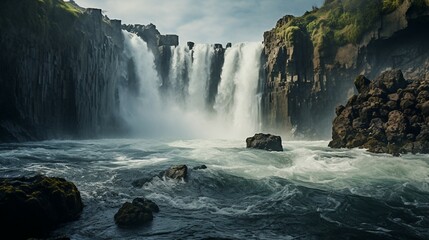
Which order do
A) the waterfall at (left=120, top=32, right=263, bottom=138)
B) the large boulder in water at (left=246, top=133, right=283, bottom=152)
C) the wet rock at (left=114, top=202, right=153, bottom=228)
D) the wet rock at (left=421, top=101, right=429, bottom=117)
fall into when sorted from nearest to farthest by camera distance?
the wet rock at (left=114, top=202, right=153, bottom=228)
the wet rock at (left=421, top=101, right=429, bottom=117)
the large boulder in water at (left=246, top=133, right=283, bottom=152)
the waterfall at (left=120, top=32, right=263, bottom=138)

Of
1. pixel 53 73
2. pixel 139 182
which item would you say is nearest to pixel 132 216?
pixel 139 182

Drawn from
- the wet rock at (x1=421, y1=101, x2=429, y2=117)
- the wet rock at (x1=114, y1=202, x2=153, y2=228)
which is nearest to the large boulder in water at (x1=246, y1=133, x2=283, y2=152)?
the wet rock at (x1=421, y1=101, x2=429, y2=117)

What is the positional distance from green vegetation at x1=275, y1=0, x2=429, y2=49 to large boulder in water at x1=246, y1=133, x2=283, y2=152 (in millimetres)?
28056

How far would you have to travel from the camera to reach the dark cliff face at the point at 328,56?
56531 millimetres

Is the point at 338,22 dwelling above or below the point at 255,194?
above

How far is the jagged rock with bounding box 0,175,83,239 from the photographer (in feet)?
47.0

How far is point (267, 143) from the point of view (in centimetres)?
4362

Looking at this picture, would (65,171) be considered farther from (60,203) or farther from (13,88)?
(13,88)

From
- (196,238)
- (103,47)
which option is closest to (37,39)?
(103,47)

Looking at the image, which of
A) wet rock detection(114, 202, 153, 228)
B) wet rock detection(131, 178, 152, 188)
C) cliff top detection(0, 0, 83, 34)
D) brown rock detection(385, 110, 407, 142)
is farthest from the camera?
cliff top detection(0, 0, 83, 34)

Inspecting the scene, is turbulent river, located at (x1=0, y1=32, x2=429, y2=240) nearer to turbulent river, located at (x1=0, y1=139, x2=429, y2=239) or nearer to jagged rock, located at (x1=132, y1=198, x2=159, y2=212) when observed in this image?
turbulent river, located at (x1=0, y1=139, x2=429, y2=239)

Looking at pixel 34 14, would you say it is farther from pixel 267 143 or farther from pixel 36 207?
pixel 36 207

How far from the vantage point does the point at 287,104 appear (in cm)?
6644

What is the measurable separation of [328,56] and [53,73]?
46073 millimetres
